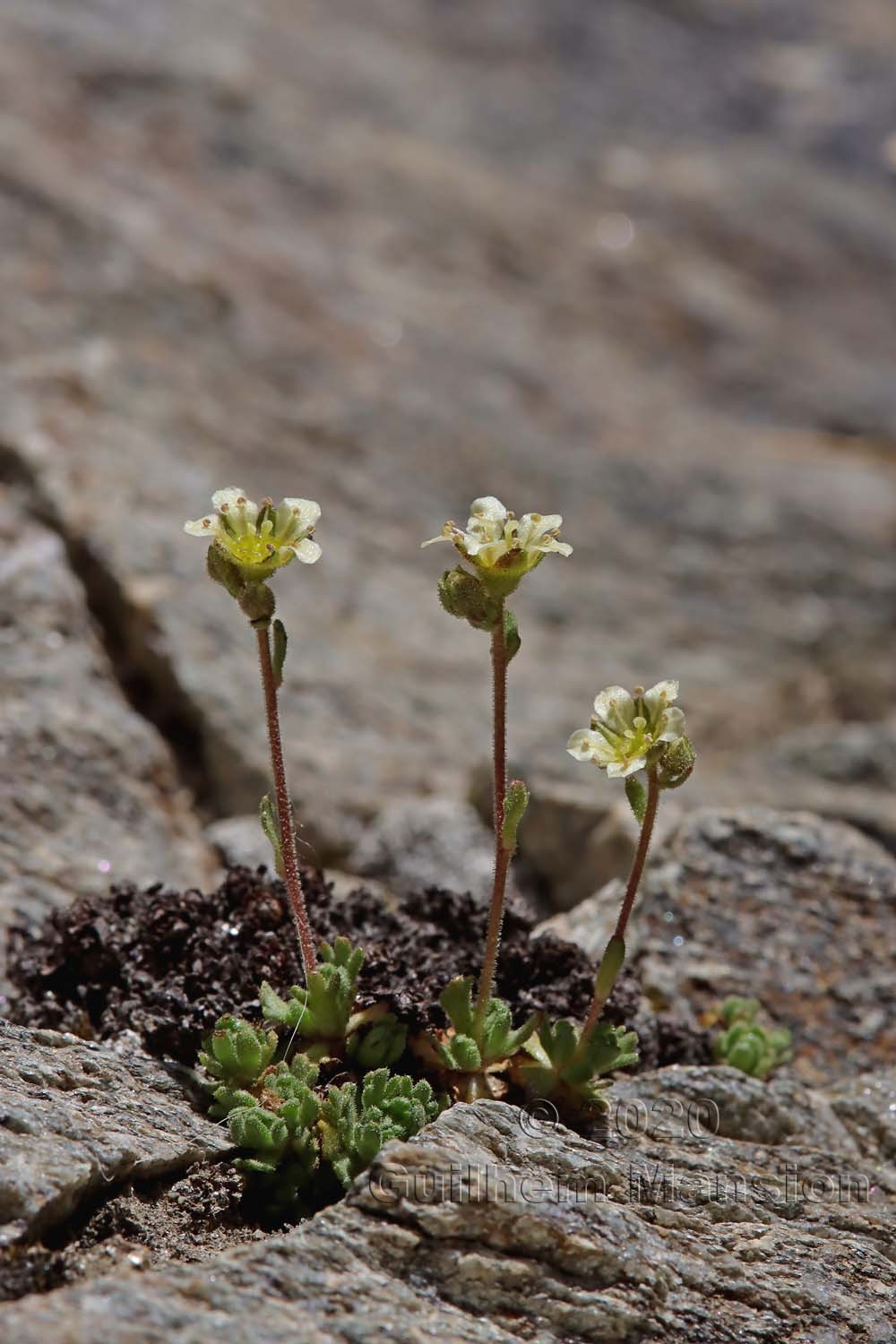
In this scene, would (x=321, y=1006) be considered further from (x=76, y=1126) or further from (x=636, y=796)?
(x=636, y=796)

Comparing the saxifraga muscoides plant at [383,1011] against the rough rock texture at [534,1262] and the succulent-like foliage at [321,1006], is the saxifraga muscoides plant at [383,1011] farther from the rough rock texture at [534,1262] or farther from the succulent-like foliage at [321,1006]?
the rough rock texture at [534,1262]

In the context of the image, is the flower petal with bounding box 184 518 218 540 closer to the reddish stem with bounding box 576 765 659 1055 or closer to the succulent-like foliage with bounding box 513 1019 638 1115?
the reddish stem with bounding box 576 765 659 1055

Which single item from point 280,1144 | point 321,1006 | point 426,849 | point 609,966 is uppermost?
A: point 426,849

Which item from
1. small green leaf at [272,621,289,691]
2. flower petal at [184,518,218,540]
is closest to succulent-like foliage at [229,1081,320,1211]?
small green leaf at [272,621,289,691]

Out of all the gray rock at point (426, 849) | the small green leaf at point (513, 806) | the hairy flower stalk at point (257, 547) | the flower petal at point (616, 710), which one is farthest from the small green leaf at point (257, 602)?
the gray rock at point (426, 849)

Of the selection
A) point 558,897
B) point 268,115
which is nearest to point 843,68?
point 268,115

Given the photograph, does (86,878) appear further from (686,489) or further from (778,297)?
(778,297)

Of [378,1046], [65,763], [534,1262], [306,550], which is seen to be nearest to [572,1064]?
[378,1046]
